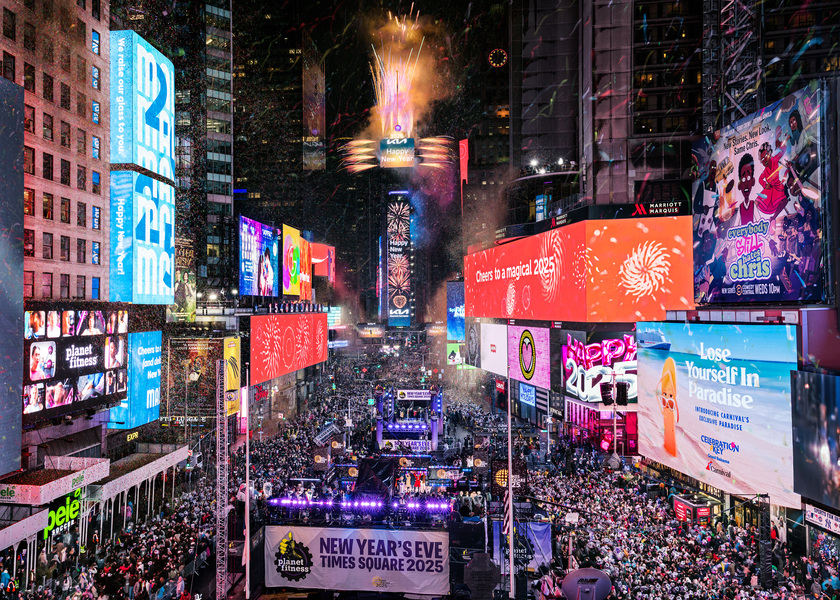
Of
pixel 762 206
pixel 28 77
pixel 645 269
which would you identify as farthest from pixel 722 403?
pixel 28 77

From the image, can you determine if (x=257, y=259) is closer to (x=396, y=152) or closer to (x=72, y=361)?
(x=72, y=361)

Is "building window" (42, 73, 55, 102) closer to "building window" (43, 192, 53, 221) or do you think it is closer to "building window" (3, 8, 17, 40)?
"building window" (3, 8, 17, 40)

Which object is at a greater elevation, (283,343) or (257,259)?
(257,259)

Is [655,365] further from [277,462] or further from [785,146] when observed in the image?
[277,462]

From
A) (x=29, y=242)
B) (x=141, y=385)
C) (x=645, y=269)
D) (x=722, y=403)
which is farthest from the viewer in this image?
(x=141, y=385)

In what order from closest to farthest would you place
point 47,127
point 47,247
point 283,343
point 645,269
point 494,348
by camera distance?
point 645,269
point 47,127
point 47,247
point 494,348
point 283,343

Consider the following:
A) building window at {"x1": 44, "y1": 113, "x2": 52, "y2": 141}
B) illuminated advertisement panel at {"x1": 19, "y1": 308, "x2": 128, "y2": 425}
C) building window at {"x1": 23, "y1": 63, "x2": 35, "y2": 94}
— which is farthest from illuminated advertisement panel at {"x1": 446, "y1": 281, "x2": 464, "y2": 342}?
building window at {"x1": 23, "y1": 63, "x2": 35, "y2": 94}

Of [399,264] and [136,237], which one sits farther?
[399,264]
